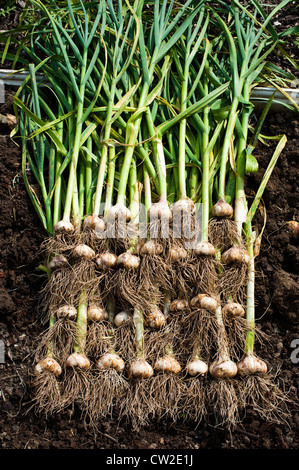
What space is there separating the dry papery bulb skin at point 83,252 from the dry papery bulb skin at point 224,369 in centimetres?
55

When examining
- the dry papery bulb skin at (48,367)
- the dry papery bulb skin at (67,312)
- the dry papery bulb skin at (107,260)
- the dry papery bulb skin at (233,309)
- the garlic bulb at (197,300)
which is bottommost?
the dry papery bulb skin at (48,367)

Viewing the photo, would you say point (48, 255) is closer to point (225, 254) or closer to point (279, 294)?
point (225, 254)

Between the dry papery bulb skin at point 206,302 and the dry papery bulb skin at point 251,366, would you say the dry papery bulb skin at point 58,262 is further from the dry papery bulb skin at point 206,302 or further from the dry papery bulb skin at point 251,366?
the dry papery bulb skin at point 251,366

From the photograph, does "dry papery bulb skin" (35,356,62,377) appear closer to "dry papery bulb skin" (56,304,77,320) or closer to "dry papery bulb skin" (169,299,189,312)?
"dry papery bulb skin" (56,304,77,320)

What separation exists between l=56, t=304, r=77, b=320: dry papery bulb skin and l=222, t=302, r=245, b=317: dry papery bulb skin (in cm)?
51

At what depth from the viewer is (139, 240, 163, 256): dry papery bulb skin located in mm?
1626

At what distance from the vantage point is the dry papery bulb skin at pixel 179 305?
5.38ft

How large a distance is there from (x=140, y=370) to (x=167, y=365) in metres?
0.09

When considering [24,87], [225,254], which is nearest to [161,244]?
[225,254]

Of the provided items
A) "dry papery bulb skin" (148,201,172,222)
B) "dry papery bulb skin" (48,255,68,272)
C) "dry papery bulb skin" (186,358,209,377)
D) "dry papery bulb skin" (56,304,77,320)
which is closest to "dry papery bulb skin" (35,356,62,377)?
"dry papery bulb skin" (56,304,77,320)

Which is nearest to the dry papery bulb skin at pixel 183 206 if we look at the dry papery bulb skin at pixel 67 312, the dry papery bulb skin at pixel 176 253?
the dry papery bulb skin at pixel 176 253

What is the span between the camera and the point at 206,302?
159 centimetres

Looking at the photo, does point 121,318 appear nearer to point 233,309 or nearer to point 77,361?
point 77,361

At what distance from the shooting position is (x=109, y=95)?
5.98 feet
